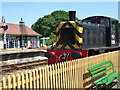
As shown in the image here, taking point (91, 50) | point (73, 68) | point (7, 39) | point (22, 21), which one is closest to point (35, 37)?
point (7, 39)

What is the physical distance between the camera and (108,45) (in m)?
12.8

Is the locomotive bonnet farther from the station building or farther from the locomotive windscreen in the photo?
the station building

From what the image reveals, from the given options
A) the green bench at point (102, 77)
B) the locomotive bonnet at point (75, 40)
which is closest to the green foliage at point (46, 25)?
the locomotive bonnet at point (75, 40)

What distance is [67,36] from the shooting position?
35.5 feet

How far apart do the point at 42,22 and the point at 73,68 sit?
180ft

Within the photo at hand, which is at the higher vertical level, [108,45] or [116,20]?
[116,20]

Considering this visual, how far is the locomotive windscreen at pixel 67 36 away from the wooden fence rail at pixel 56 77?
2962 mm

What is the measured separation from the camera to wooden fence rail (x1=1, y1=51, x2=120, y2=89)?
4076 mm

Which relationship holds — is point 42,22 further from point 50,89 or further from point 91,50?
point 50,89

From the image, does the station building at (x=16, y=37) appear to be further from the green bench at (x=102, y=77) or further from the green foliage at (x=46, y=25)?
the green bench at (x=102, y=77)

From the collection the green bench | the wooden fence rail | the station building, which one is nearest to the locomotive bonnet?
the green bench

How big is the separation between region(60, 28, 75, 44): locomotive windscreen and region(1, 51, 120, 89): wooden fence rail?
9.72 feet

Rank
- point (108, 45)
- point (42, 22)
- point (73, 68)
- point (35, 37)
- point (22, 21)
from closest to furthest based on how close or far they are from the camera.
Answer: point (73, 68)
point (108, 45)
point (22, 21)
point (35, 37)
point (42, 22)

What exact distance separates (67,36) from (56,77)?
5790 millimetres
